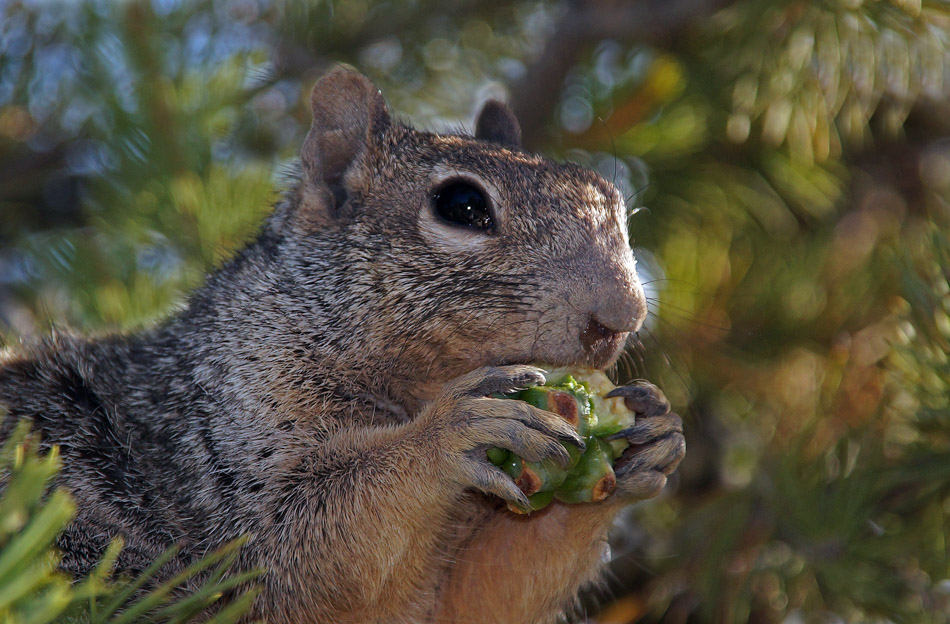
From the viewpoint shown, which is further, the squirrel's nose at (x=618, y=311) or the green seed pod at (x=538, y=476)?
the squirrel's nose at (x=618, y=311)

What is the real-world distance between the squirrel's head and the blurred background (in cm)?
44

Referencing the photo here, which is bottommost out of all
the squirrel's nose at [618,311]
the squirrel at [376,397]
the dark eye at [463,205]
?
the squirrel at [376,397]

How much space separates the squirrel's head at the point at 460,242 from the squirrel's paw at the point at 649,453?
0.17 meters

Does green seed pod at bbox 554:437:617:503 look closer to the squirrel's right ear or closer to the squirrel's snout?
the squirrel's snout

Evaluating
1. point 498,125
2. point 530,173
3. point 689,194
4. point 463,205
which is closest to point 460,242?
point 463,205

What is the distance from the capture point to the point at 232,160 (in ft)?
8.96

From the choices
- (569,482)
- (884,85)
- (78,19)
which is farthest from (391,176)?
(884,85)

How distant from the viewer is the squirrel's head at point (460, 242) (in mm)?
1820

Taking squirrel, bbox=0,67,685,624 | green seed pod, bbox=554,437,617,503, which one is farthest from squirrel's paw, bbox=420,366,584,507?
green seed pod, bbox=554,437,617,503

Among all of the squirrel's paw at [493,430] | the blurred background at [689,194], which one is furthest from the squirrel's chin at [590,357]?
the blurred background at [689,194]

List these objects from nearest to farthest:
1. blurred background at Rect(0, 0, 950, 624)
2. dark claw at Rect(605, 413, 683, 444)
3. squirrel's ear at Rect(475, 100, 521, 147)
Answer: dark claw at Rect(605, 413, 683, 444), blurred background at Rect(0, 0, 950, 624), squirrel's ear at Rect(475, 100, 521, 147)

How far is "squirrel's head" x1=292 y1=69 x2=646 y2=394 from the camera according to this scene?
1820 millimetres

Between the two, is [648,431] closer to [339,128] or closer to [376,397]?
[376,397]

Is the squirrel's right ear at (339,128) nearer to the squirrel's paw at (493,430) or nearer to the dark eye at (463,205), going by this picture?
the dark eye at (463,205)
